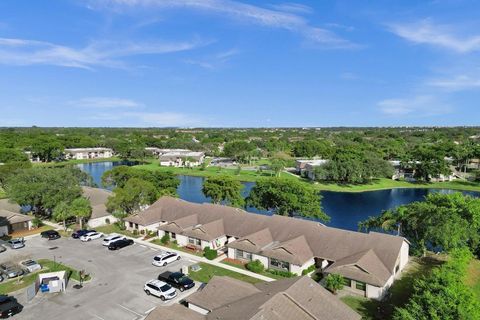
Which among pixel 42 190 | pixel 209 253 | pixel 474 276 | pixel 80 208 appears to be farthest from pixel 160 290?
pixel 42 190

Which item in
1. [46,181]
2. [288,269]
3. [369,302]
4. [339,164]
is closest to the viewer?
[369,302]

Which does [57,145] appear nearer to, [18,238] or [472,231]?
[18,238]

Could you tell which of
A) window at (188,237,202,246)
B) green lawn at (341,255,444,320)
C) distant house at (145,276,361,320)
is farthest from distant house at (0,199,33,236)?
green lawn at (341,255,444,320)

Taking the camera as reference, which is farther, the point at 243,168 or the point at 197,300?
the point at 243,168

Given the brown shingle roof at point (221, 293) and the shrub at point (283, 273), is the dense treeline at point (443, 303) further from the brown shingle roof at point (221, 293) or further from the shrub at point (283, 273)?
the shrub at point (283, 273)

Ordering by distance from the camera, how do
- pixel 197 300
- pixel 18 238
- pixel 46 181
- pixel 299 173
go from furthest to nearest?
pixel 299 173 < pixel 46 181 < pixel 18 238 < pixel 197 300

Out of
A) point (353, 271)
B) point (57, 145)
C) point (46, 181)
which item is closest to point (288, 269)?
point (353, 271)

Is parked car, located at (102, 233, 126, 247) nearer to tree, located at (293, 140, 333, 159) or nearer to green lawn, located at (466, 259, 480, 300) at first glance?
green lawn, located at (466, 259, 480, 300)
